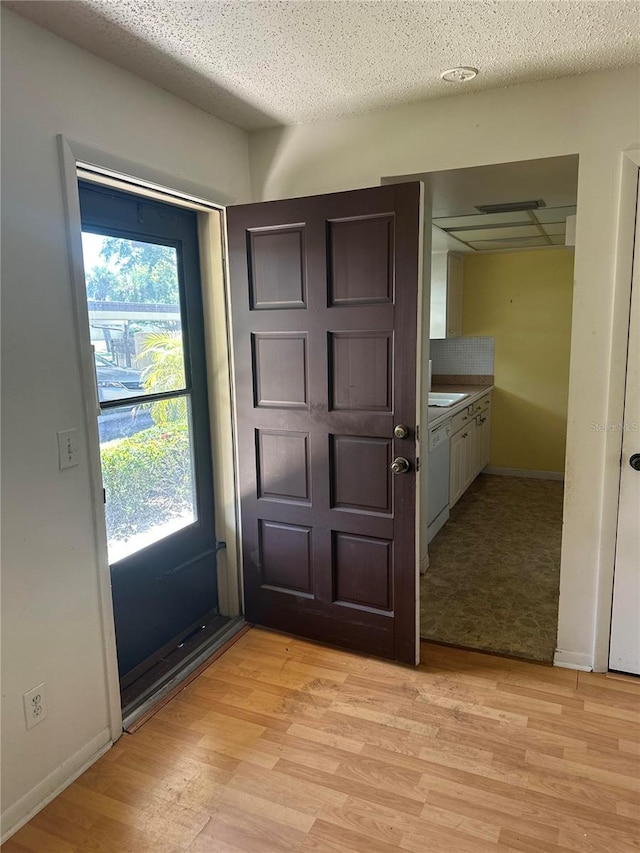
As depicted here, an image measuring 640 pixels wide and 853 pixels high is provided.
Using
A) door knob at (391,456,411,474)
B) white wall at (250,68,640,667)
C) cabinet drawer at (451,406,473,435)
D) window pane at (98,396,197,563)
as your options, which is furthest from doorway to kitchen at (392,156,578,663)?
window pane at (98,396,197,563)

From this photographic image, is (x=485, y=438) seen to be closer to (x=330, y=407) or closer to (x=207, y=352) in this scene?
(x=330, y=407)

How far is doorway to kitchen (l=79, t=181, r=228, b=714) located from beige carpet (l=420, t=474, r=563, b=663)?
1.21m

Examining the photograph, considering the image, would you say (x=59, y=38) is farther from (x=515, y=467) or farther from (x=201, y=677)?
(x=515, y=467)

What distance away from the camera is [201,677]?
254cm

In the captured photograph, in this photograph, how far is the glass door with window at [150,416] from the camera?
2.27m

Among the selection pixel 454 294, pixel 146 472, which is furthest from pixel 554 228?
pixel 146 472

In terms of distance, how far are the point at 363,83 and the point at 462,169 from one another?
1.78ft

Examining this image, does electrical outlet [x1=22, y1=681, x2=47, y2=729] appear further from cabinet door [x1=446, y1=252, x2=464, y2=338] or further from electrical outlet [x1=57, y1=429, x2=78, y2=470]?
cabinet door [x1=446, y1=252, x2=464, y2=338]

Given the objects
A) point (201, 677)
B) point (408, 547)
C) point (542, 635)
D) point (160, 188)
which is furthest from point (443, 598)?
point (160, 188)

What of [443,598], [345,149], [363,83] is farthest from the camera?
[443,598]

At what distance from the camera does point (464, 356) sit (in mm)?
5859

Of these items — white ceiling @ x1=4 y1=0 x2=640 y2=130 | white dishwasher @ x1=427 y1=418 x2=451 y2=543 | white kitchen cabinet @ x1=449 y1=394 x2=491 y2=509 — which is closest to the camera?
white ceiling @ x1=4 y1=0 x2=640 y2=130

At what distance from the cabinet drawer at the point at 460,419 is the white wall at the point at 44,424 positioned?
2947mm

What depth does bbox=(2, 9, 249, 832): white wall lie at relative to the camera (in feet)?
5.63
